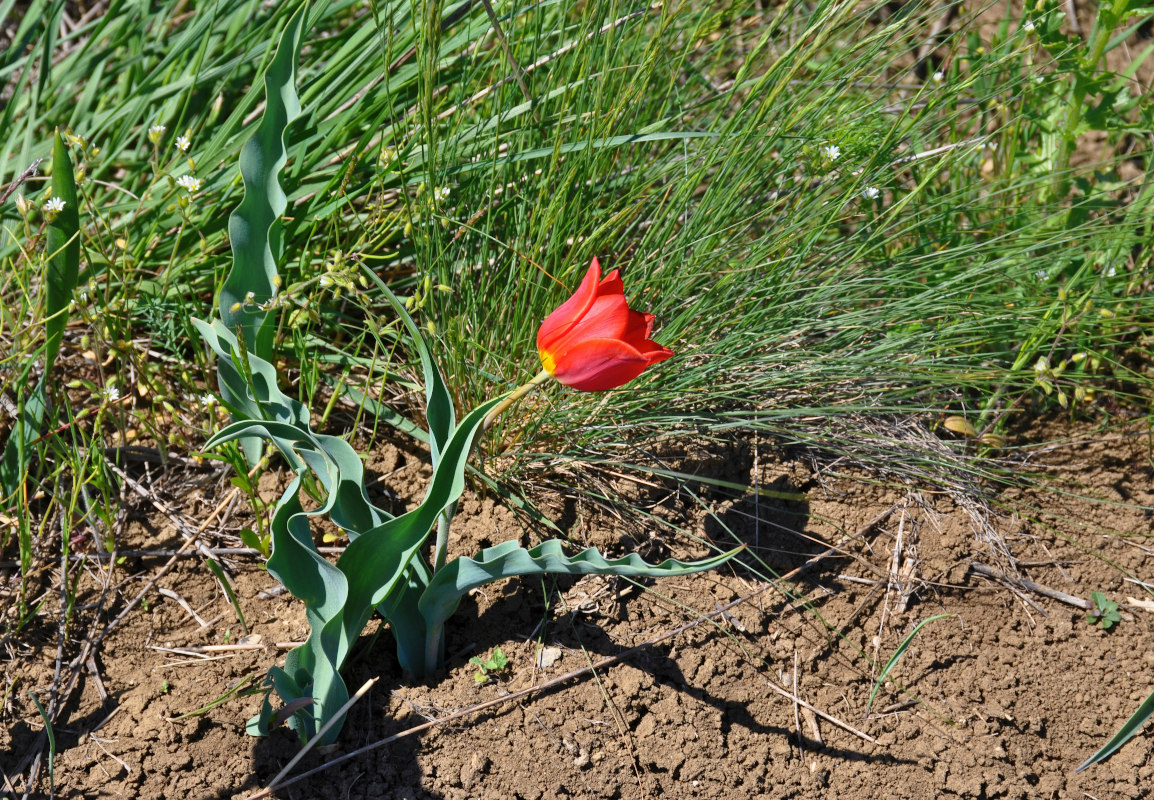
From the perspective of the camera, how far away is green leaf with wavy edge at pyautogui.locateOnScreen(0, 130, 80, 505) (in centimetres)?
133

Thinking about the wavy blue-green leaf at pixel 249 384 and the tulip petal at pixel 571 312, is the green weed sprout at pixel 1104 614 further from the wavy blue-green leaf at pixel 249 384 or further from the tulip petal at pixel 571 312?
the wavy blue-green leaf at pixel 249 384

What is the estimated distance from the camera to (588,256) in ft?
5.12

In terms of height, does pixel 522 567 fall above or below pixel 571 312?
below

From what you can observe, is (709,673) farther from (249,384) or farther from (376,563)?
(249,384)

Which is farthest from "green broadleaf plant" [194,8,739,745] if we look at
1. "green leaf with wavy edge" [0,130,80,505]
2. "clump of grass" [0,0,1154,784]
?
"green leaf with wavy edge" [0,130,80,505]

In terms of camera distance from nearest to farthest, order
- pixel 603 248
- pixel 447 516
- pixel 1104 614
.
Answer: pixel 447 516 < pixel 1104 614 < pixel 603 248

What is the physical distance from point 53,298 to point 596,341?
95 centimetres

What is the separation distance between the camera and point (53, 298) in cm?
141

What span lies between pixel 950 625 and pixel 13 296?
6.33 ft

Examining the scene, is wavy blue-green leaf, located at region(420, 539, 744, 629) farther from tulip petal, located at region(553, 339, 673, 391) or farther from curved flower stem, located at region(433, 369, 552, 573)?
tulip petal, located at region(553, 339, 673, 391)

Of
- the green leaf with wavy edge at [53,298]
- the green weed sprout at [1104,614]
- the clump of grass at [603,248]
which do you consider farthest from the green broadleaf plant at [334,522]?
the green weed sprout at [1104,614]

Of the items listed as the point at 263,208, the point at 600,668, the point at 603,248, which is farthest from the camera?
the point at 603,248

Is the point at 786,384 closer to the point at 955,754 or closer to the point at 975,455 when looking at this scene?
the point at 975,455

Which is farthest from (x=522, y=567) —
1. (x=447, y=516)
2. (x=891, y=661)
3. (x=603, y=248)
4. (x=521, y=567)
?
(x=603, y=248)
